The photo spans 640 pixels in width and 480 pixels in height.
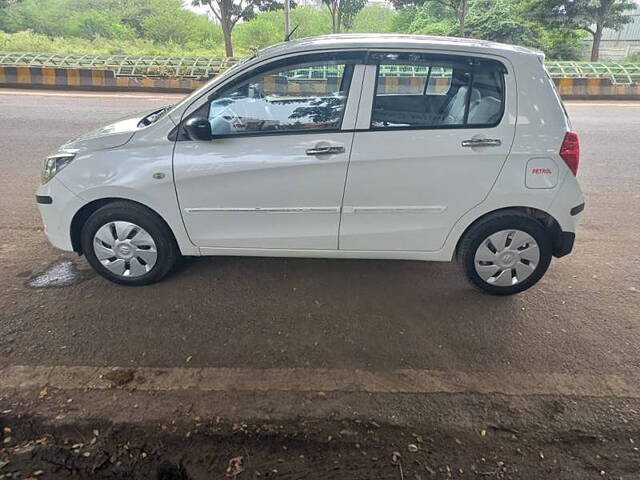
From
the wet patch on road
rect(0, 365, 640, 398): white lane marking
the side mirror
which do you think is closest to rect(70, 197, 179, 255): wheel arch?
the wet patch on road

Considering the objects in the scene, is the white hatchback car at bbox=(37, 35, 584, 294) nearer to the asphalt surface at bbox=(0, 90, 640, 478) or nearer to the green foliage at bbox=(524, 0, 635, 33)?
the asphalt surface at bbox=(0, 90, 640, 478)

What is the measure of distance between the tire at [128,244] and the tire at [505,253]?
225cm

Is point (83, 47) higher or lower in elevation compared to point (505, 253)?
higher

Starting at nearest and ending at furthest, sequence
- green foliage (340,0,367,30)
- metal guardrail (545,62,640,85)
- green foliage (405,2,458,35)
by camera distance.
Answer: metal guardrail (545,62,640,85) → green foliage (405,2,458,35) → green foliage (340,0,367,30)

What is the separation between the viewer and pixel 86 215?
362cm

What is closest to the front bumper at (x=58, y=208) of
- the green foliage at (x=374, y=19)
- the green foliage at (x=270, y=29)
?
the green foliage at (x=270, y=29)

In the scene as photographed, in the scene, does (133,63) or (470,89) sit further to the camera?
(133,63)

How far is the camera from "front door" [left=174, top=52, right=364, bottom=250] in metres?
3.31

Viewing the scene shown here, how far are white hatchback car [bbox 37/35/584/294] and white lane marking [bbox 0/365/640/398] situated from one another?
954 mm

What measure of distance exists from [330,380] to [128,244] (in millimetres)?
1860

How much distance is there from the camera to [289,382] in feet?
9.12

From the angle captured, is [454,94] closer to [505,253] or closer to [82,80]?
[505,253]

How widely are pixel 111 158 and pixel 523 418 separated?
10.2 feet

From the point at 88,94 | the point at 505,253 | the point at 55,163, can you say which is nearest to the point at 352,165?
the point at 505,253
